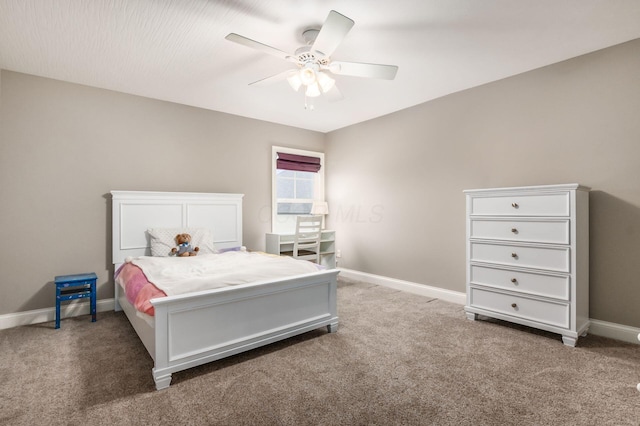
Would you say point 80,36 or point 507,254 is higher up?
point 80,36

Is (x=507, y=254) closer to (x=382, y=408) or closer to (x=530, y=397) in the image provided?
(x=530, y=397)

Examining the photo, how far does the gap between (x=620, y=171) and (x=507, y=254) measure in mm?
1090

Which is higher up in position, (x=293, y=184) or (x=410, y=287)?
(x=293, y=184)

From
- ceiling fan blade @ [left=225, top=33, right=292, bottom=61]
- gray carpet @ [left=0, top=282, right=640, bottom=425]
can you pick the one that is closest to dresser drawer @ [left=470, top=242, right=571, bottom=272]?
gray carpet @ [left=0, top=282, right=640, bottom=425]

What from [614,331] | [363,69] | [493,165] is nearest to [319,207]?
[493,165]

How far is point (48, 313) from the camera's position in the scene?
3.19 m

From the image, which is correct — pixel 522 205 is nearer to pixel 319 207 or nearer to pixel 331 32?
pixel 331 32

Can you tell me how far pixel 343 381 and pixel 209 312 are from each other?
3.22 ft

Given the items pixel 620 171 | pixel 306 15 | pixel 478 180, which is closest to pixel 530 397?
pixel 620 171

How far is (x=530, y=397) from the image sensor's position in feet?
6.06

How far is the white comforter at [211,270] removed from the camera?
2246 mm

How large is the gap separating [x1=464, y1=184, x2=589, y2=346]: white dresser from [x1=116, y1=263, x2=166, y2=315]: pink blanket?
2757 mm

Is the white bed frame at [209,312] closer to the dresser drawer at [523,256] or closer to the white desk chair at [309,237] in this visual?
the dresser drawer at [523,256]

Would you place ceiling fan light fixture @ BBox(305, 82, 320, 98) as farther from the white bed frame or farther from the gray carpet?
the gray carpet
